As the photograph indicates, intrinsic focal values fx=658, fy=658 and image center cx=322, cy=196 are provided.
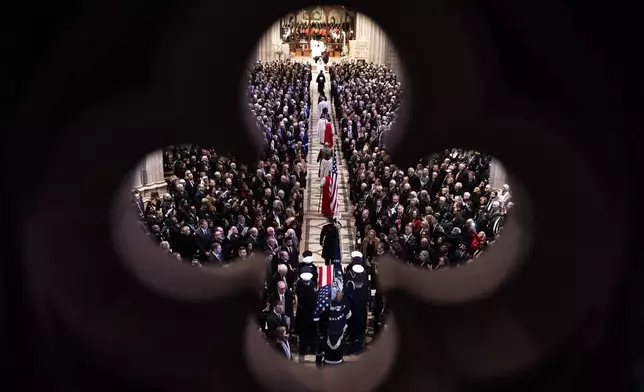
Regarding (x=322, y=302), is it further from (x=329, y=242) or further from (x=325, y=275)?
(x=329, y=242)

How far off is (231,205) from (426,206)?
462 centimetres

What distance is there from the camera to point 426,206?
51.6ft

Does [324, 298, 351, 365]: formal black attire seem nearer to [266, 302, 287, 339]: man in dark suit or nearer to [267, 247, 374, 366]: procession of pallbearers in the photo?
[267, 247, 374, 366]: procession of pallbearers

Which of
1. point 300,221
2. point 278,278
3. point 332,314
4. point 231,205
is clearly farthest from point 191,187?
point 332,314

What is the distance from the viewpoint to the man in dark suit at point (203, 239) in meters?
12.9

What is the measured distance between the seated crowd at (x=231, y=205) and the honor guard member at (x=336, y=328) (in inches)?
61.7

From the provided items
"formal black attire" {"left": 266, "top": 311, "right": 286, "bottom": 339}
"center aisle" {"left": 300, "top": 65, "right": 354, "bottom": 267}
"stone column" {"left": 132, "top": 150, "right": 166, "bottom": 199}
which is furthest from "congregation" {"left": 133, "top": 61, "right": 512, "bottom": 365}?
"stone column" {"left": 132, "top": 150, "right": 166, "bottom": 199}

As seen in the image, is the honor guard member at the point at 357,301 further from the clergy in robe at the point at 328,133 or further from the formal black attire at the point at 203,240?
the clergy in robe at the point at 328,133

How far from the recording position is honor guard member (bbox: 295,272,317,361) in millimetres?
11562

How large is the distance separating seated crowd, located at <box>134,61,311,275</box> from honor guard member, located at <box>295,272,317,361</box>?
0.92 m
